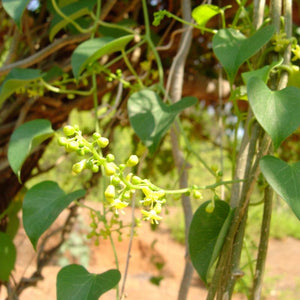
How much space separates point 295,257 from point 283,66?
322cm

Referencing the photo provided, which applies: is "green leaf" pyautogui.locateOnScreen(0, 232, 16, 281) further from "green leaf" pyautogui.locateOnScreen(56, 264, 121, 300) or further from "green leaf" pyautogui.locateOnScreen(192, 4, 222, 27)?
"green leaf" pyautogui.locateOnScreen(192, 4, 222, 27)

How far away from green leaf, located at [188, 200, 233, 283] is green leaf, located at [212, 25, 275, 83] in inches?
5.5

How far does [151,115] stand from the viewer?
561 mm

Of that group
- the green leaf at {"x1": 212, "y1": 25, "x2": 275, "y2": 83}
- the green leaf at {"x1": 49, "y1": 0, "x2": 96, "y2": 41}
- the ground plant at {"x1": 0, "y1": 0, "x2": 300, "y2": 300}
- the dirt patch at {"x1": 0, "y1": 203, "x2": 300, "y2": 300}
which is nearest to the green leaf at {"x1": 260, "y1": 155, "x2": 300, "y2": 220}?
the ground plant at {"x1": 0, "y1": 0, "x2": 300, "y2": 300}

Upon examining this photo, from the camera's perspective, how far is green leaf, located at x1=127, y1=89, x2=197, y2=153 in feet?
1.75

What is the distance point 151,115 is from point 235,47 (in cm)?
16

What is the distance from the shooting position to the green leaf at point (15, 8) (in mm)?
565

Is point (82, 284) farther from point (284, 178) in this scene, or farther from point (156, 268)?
point (156, 268)

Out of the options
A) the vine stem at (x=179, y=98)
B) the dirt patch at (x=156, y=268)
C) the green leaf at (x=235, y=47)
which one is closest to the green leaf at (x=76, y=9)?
the vine stem at (x=179, y=98)

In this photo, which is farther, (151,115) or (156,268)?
(156,268)

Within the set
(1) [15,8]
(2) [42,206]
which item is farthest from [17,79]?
(2) [42,206]

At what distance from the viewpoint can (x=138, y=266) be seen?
2742 millimetres

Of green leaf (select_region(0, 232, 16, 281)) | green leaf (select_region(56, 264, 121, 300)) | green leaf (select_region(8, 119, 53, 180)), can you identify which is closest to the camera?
green leaf (select_region(56, 264, 121, 300))

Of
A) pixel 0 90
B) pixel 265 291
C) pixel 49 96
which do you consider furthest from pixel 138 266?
pixel 0 90
